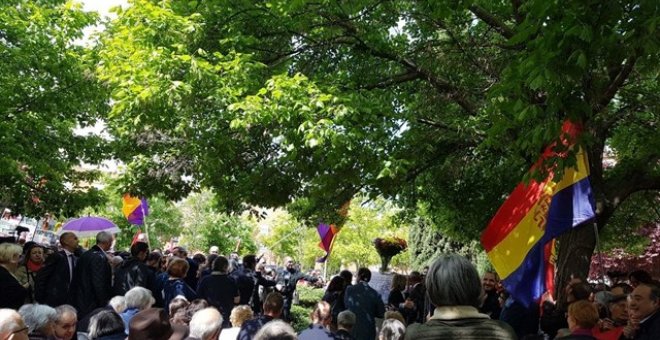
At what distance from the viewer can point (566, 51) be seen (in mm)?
5281

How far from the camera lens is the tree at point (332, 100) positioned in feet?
27.9

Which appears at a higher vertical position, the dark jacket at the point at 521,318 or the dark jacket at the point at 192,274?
the dark jacket at the point at 192,274

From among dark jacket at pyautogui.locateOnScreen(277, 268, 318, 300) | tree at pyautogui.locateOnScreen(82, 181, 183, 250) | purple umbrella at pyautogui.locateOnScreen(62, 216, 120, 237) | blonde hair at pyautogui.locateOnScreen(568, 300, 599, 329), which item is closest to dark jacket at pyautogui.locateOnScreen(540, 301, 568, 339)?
blonde hair at pyautogui.locateOnScreen(568, 300, 599, 329)

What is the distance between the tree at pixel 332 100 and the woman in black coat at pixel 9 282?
8.35 feet

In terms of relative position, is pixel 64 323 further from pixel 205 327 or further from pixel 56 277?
pixel 56 277

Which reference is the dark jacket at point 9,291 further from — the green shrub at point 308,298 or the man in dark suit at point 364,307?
the green shrub at point 308,298

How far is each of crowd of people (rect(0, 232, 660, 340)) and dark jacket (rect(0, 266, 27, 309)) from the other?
0.4 inches

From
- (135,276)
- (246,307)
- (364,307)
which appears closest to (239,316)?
(246,307)

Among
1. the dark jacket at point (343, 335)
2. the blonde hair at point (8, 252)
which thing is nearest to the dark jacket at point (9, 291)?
the blonde hair at point (8, 252)

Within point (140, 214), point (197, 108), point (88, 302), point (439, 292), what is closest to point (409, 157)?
point (197, 108)

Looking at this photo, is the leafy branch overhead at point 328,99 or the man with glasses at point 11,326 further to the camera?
the leafy branch overhead at point 328,99

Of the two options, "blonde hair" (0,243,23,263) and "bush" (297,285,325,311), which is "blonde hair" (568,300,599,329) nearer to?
"blonde hair" (0,243,23,263)

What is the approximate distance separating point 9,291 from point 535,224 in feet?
20.8

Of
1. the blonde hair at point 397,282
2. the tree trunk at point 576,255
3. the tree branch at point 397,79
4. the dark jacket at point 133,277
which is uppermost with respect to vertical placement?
the tree branch at point 397,79
